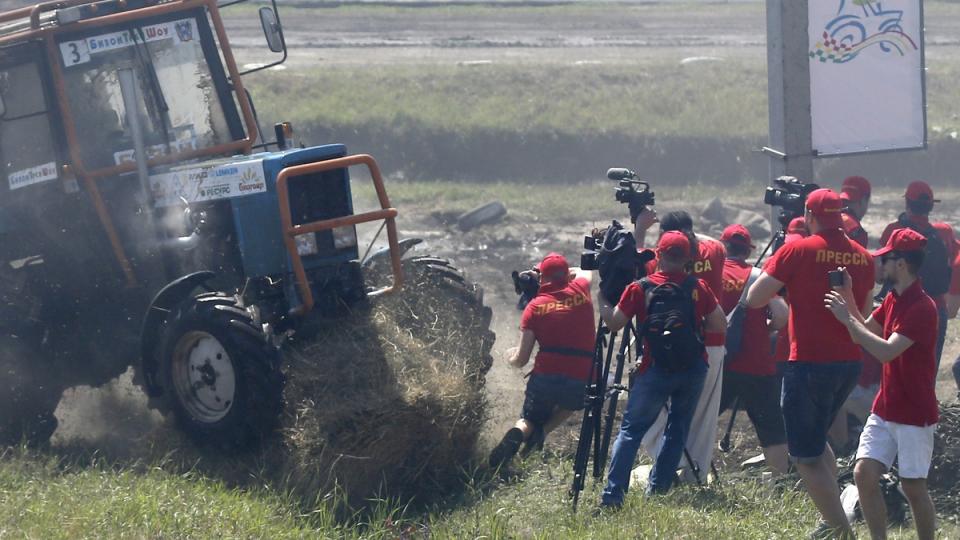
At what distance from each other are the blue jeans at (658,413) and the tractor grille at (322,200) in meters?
2.25

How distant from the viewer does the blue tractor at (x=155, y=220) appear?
7.95 metres

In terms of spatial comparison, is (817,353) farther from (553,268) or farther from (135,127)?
(135,127)

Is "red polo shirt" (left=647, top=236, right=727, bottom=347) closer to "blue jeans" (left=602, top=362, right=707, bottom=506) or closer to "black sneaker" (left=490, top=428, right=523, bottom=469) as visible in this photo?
"blue jeans" (left=602, top=362, right=707, bottom=506)

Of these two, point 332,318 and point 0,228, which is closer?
point 332,318

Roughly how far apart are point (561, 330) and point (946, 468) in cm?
263

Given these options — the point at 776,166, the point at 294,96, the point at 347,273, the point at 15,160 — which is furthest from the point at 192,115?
the point at 294,96

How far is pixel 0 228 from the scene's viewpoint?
8984 millimetres

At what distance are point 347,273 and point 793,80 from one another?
405cm

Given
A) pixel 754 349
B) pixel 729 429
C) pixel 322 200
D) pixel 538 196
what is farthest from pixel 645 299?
pixel 538 196

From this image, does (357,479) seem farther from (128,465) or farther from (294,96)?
(294,96)

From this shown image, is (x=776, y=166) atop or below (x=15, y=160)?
below

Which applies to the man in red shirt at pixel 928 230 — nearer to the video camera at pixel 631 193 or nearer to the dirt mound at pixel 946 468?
the dirt mound at pixel 946 468

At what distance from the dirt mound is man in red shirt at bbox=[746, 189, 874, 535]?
1.30 meters

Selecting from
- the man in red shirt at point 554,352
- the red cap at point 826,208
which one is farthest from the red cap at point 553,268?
the red cap at point 826,208
